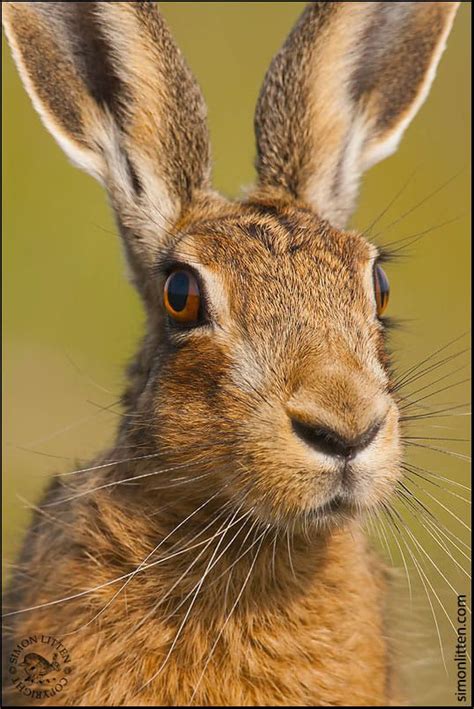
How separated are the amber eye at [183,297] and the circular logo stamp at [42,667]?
4.08 ft

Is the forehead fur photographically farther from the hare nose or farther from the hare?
the hare nose

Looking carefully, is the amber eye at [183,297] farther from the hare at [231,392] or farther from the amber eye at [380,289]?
the amber eye at [380,289]

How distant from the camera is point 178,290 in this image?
4.84 metres

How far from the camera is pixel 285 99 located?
18.2 ft

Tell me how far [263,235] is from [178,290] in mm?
354

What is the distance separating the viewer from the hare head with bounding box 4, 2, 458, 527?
4258 mm

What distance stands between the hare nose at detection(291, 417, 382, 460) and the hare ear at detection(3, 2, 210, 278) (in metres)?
1.37

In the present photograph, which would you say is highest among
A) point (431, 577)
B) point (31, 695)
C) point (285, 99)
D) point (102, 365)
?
A: point (285, 99)

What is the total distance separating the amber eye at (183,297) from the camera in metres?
4.77

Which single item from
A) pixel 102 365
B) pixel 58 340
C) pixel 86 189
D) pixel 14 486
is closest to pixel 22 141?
pixel 86 189

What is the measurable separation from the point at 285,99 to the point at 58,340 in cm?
493

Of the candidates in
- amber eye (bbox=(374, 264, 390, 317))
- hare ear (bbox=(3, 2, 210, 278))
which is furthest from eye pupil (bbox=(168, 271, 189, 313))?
amber eye (bbox=(374, 264, 390, 317))

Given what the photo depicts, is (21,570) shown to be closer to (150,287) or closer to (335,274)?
(150,287)

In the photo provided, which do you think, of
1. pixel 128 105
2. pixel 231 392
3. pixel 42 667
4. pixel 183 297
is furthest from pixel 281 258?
pixel 42 667
